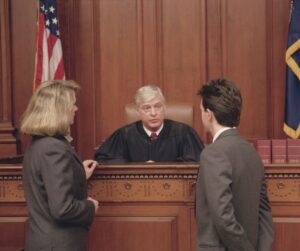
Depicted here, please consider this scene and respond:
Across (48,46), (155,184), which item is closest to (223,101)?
(155,184)

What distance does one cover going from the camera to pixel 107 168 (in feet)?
11.5

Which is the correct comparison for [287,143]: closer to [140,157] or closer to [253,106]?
[140,157]

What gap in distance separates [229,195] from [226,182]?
0.06 meters

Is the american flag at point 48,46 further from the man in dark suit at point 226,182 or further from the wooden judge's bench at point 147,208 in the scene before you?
the man in dark suit at point 226,182

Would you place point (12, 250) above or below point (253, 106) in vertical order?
below

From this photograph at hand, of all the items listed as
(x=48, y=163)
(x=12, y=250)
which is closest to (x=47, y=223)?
(x=48, y=163)

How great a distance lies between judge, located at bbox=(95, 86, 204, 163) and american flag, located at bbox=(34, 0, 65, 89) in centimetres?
132

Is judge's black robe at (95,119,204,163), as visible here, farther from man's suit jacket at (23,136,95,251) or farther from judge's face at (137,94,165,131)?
man's suit jacket at (23,136,95,251)

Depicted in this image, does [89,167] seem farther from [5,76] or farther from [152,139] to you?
[5,76]

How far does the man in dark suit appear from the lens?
240 centimetres

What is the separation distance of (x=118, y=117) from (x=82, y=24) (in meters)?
1.02

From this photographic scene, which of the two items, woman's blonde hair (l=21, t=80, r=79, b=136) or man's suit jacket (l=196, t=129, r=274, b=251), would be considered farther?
woman's blonde hair (l=21, t=80, r=79, b=136)

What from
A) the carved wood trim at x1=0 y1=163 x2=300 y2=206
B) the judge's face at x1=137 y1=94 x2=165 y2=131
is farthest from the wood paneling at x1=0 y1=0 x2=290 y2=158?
the carved wood trim at x1=0 y1=163 x2=300 y2=206

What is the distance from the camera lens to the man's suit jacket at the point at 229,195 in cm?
239
